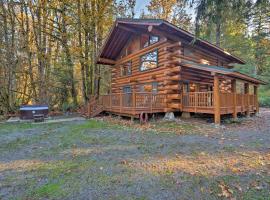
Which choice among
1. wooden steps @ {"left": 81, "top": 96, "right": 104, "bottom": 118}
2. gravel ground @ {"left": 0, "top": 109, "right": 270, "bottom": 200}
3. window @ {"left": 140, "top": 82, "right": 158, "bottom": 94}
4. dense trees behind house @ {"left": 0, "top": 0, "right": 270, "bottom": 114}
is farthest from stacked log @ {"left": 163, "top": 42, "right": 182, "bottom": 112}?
dense trees behind house @ {"left": 0, "top": 0, "right": 270, "bottom": 114}

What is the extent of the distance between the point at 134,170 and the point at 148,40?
37.4ft

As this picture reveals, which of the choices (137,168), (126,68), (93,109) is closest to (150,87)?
(126,68)

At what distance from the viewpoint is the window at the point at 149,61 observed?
1345cm

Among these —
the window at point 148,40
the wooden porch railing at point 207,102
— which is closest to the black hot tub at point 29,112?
the window at point 148,40

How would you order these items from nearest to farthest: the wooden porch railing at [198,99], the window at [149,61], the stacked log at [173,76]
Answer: the wooden porch railing at [198,99] → the stacked log at [173,76] → the window at [149,61]

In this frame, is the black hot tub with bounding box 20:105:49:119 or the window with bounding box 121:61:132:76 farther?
the window with bounding box 121:61:132:76

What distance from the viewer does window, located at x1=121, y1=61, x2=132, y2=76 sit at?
16578 mm

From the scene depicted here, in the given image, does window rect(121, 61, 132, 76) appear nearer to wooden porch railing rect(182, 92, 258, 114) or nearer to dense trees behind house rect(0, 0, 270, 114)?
dense trees behind house rect(0, 0, 270, 114)

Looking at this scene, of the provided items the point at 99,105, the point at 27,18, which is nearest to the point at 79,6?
the point at 27,18

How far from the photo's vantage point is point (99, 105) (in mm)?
15797

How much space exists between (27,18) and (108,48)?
8.33m

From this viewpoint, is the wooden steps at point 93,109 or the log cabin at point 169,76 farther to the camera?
the wooden steps at point 93,109

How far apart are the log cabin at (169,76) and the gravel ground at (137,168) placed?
157 inches

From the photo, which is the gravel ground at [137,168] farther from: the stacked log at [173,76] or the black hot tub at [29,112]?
the black hot tub at [29,112]
